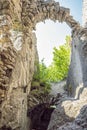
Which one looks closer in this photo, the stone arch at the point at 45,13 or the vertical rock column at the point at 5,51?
the vertical rock column at the point at 5,51

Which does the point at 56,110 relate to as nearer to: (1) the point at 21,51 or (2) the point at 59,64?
(1) the point at 21,51

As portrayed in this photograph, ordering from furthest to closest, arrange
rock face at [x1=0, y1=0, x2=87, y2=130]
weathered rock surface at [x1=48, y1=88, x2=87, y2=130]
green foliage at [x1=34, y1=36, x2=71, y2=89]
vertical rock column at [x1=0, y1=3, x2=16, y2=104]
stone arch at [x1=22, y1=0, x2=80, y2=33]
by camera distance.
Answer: green foliage at [x1=34, y1=36, x2=71, y2=89], stone arch at [x1=22, y1=0, x2=80, y2=33], weathered rock surface at [x1=48, y1=88, x2=87, y2=130], rock face at [x1=0, y1=0, x2=87, y2=130], vertical rock column at [x1=0, y1=3, x2=16, y2=104]

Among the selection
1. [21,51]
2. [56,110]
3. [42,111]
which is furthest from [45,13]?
[42,111]

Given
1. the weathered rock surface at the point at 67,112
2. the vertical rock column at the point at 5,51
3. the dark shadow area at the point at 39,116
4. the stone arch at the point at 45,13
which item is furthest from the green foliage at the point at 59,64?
the vertical rock column at the point at 5,51

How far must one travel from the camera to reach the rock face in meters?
7.94

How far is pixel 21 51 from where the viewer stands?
10.5 metres

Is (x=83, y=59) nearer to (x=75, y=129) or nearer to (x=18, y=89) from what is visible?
(x=18, y=89)

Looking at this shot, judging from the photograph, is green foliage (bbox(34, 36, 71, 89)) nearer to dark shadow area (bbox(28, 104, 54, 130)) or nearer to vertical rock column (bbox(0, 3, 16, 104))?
dark shadow area (bbox(28, 104, 54, 130))

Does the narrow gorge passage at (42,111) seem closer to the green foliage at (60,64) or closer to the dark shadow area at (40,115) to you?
the dark shadow area at (40,115)

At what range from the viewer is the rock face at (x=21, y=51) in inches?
313

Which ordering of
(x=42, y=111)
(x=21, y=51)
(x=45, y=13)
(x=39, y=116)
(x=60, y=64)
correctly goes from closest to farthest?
(x=21, y=51), (x=45, y=13), (x=42, y=111), (x=39, y=116), (x=60, y=64)

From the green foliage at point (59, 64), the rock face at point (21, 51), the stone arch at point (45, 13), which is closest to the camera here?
the rock face at point (21, 51)

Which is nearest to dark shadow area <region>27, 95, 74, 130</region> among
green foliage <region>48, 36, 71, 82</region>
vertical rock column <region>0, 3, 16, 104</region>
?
vertical rock column <region>0, 3, 16, 104</region>

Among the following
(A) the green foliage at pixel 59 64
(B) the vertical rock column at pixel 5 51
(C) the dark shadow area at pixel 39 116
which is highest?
(A) the green foliage at pixel 59 64
